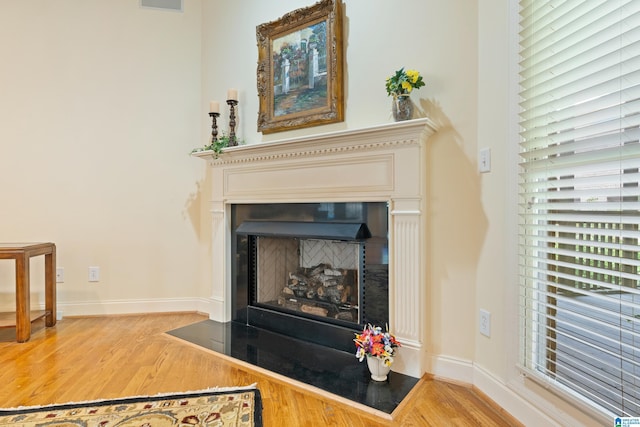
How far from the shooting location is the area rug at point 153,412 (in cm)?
148

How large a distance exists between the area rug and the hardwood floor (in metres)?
0.08

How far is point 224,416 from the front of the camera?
5.01 feet

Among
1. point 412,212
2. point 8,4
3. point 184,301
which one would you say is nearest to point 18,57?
point 8,4

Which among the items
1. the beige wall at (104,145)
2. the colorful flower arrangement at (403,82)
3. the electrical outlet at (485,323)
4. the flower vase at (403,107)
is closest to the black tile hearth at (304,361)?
the electrical outlet at (485,323)

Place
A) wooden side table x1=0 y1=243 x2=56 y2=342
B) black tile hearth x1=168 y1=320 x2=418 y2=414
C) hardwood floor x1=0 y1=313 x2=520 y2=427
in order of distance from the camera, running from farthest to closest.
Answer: wooden side table x1=0 y1=243 x2=56 y2=342 → black tile hearth x1=168 y1=320 x2=418 y2=414 → hardwood floor x1=0 y1=313 x2=520 y2=427

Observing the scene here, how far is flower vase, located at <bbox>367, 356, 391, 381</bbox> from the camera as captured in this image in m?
1.82

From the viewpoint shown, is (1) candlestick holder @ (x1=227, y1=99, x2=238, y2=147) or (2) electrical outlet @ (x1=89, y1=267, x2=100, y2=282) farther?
(2) electrical outlet @ (x1=89, y1=267, x2=100, y2=282)

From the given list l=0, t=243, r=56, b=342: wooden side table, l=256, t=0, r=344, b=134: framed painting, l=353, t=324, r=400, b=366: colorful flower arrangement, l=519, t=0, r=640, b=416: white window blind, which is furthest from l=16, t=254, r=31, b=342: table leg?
l=519, t=0, r=640, b=416: white window blind

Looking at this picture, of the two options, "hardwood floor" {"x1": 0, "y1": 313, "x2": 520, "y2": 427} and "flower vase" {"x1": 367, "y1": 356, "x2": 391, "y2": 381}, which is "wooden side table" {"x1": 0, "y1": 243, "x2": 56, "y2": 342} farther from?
"flower vase" {"x1": 367, "y1": 356, "x2": 391, "y2": 381}

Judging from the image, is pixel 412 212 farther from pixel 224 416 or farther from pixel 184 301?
pixel 184 301

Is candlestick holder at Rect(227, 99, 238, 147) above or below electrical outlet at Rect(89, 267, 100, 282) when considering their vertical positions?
above

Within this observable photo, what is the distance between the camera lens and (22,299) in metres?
2.43

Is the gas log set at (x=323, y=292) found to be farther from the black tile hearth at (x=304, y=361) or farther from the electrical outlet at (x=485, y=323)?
the electrical outlet at (x=485, y=323)

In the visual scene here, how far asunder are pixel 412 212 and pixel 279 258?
1296mm
